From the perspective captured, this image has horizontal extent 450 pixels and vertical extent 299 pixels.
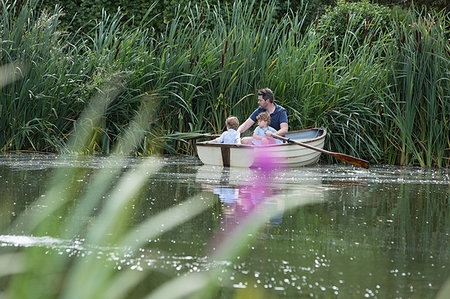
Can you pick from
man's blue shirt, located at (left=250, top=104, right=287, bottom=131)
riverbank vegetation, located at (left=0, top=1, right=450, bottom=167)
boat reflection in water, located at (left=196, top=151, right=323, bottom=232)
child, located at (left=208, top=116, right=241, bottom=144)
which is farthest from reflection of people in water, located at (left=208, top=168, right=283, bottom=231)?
riverbank vegetation, located at (left=0, top=1, right=450, bottom=167)

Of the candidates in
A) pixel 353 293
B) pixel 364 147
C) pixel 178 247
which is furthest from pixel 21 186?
pixel 364 147

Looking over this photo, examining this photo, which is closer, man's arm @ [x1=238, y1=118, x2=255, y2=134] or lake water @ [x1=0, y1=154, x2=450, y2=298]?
lake water @ [x1=0, y1=154, x2=450, y2=298]

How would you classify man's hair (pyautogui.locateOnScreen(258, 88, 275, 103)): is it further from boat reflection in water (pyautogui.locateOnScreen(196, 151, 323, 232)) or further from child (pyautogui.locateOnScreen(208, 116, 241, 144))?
boat reflection in water (pyautogui.locateOnScreen(196, 151, 323, 232))

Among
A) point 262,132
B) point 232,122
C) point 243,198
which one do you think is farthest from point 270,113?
point 243,198

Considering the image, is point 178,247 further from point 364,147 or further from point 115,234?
point 364,147

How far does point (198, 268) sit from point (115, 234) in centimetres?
136

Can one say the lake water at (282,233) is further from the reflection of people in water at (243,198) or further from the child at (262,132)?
the child at (262,132)

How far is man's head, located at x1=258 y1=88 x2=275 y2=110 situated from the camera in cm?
1131

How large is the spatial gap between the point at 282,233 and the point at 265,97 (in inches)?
257

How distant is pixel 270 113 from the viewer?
11.6m

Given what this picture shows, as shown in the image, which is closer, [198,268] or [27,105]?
[198,268]

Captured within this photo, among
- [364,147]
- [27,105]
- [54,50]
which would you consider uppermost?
[54,50]

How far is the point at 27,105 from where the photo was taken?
1167 cm

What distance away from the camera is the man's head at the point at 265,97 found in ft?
37.1
